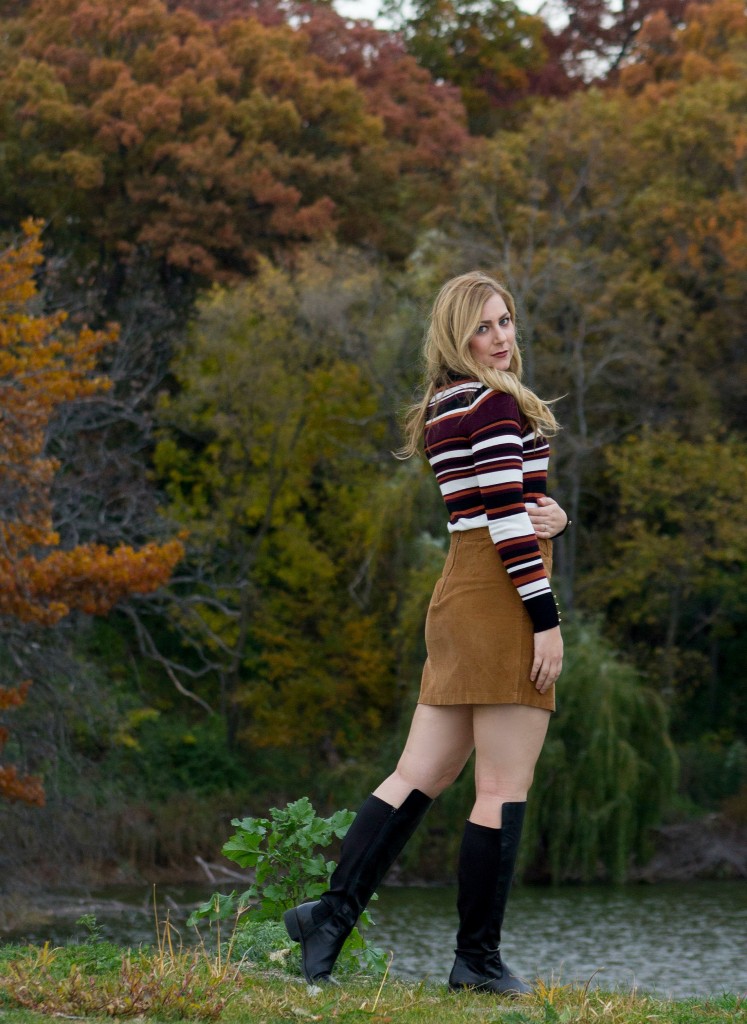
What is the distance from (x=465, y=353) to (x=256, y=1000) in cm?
177

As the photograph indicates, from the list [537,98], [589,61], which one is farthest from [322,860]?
[589,61]

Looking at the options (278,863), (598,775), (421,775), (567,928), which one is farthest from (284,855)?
(598,775)

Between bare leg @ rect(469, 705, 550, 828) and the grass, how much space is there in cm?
50

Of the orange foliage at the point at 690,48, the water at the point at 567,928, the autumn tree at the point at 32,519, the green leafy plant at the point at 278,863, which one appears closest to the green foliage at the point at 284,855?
the green leafy plant at the point at 278,863

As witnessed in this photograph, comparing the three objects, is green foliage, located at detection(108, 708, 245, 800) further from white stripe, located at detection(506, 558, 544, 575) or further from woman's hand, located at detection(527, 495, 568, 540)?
white stripe, located at detection(506, 558, 544, 575)

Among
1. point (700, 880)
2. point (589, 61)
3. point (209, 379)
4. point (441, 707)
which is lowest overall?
point (700, 880)

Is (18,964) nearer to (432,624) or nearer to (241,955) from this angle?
(241,955)

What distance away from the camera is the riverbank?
365cm

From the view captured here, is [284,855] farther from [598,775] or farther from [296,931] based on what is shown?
[598,775]

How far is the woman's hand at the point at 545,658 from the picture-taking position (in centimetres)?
407

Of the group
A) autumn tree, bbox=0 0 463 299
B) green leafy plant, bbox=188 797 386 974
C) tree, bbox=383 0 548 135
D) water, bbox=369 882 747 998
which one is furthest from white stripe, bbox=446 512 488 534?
tree, bbox=383 0 548 135

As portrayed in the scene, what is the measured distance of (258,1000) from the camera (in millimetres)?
3869

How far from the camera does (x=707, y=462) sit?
2338 centimetres

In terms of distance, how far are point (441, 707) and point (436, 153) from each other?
79.8 ft
